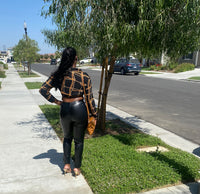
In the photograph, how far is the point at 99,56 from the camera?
154 inches

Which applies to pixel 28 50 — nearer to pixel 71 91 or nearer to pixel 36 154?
pixel 36 154

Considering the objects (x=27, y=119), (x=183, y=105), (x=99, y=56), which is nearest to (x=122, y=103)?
(x=183, y=105)

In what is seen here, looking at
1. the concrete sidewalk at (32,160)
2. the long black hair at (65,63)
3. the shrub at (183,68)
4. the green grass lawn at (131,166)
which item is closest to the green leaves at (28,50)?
the shrub at (183,68)

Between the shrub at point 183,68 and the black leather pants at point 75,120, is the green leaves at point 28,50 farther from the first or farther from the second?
the black leather pants at point 75,120

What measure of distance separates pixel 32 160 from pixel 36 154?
0.23 m

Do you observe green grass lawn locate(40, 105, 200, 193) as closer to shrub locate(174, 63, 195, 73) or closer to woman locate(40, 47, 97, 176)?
woman locate(40, 47, 97, 176)

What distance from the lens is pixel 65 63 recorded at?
2746 millimetres

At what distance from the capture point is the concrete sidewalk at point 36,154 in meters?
2.86

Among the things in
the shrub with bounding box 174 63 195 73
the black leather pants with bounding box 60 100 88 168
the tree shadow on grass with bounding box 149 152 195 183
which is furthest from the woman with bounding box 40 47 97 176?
the shrub with bounding box 174 63 195 73

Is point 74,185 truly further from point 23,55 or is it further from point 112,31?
point 23,55

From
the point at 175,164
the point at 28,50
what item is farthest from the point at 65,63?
the point at 28,50

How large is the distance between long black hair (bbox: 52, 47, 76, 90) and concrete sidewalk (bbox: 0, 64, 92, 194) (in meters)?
1.37

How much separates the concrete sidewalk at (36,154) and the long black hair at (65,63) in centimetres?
138

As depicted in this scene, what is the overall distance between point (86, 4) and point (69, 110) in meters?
1.67
